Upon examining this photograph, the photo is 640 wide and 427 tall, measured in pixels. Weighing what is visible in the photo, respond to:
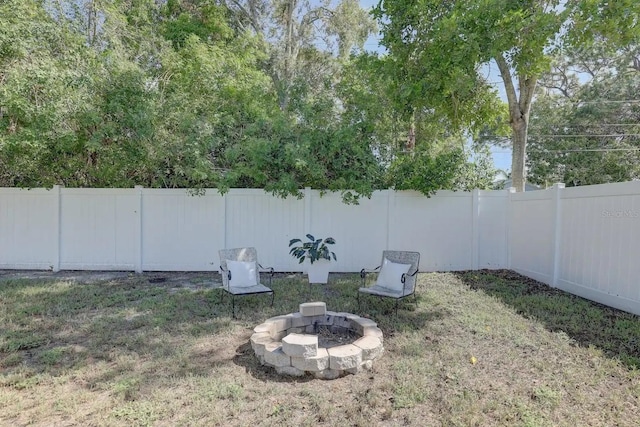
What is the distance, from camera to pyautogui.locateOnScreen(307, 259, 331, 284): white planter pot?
20.6ft

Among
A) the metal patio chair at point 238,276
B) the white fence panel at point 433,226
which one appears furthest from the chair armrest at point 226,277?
the white fence panel at point 433,226

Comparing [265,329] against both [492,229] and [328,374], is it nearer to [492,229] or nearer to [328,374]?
[328,374]

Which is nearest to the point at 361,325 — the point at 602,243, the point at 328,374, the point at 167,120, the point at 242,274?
the point at 328,374

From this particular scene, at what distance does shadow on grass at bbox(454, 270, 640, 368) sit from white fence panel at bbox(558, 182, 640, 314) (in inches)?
8.1

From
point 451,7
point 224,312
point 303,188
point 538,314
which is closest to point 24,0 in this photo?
point 303,188

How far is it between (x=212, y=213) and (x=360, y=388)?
5066 mm

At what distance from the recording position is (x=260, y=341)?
3369mm

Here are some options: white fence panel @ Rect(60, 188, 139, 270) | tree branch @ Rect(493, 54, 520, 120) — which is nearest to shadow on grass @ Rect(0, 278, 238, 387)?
white fence panel @ Rect(60, 188, 139, 270)

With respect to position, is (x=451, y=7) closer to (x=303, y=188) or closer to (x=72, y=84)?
(x=303, y=188)

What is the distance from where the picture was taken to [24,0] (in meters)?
6.32

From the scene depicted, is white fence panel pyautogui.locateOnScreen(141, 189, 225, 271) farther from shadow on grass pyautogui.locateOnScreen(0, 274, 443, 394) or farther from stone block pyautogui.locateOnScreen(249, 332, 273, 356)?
stone block pyautogui.locateOnScreen(249, 332, 273, 356)

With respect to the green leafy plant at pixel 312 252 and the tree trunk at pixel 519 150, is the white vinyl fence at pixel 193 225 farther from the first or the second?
the tree trunk at pixel 519 150

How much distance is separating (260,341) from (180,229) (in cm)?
445

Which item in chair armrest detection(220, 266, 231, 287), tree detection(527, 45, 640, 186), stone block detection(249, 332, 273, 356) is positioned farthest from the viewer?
tree detection(527, 45, 640, 186)
